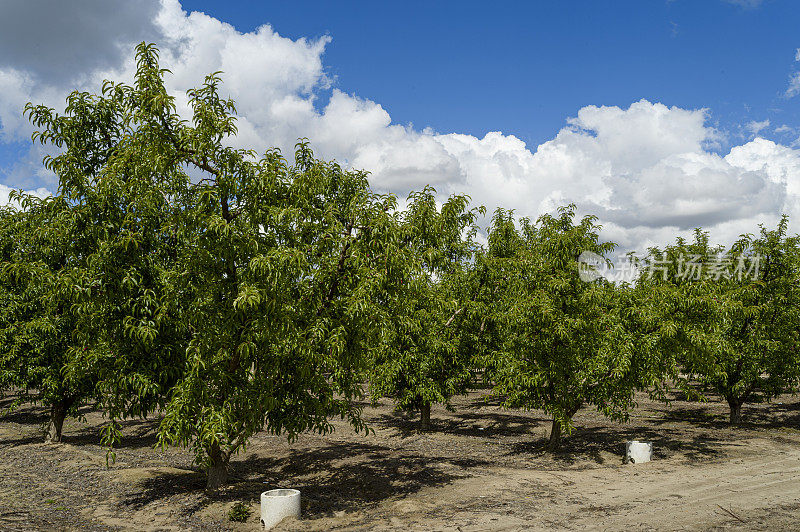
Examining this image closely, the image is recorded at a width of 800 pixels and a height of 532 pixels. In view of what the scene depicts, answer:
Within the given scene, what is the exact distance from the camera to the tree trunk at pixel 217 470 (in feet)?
35.2

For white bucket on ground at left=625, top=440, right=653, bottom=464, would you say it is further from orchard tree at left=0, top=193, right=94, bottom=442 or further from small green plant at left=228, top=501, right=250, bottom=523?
orchard tree at left=0, top=193, right=94, bottom=442

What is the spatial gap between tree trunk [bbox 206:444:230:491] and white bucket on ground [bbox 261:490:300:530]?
2067 millimetres

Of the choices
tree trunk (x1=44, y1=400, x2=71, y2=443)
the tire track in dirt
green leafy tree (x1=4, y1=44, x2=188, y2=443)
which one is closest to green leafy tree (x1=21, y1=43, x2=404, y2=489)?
green leafy tree (x1=4, y1=44, x2=188, y2=443)

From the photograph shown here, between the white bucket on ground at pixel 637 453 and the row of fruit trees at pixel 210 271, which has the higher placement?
the row of fruit trees at pixel 210 271

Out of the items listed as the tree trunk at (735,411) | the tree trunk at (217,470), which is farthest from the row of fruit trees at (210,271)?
the tree trunk at (735,411)

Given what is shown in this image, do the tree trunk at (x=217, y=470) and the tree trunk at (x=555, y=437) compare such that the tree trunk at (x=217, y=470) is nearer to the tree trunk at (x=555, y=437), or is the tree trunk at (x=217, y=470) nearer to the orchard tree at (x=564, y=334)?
the orchard tree at (x=564, y=334)

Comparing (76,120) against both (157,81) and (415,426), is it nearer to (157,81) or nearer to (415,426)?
(157,81)

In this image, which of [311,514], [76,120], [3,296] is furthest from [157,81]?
[3,296]

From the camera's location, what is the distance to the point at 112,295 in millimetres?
8766

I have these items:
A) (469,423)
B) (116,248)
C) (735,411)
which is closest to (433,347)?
(469,423)

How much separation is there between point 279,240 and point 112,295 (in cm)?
286

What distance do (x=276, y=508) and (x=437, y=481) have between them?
14.1ft

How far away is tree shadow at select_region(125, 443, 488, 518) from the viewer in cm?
1074

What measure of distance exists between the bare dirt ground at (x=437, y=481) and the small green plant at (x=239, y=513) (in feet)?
0.43
